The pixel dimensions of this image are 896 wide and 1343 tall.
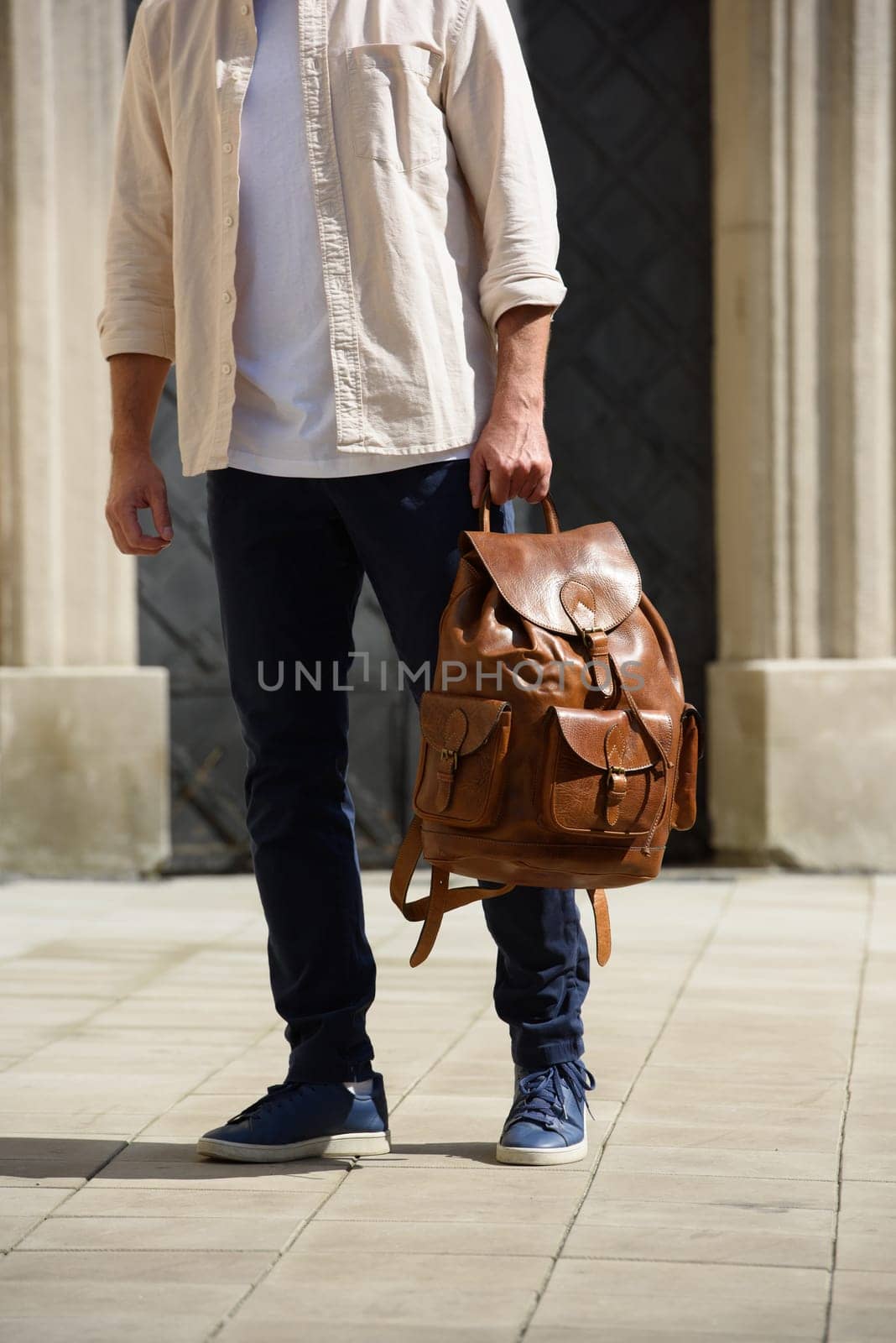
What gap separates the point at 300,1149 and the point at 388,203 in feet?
4.61

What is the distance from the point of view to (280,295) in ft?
9.02

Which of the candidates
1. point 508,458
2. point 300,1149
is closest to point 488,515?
point 508,458

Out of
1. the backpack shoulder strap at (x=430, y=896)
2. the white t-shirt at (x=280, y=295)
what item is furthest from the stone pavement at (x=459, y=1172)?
the white t-shirt at (x=280, y=295)

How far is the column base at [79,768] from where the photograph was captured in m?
6.04

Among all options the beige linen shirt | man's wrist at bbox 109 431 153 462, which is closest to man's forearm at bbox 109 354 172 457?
man's wrist at bbox 109 431 153 462

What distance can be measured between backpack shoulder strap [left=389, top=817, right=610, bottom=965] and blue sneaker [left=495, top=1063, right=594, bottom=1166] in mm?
250

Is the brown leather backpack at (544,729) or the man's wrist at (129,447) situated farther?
the man's wrist at (129,447)

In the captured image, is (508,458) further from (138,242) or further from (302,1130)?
(302,1130)

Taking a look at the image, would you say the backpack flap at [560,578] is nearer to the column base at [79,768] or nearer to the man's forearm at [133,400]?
the man's forearm at [133,400]

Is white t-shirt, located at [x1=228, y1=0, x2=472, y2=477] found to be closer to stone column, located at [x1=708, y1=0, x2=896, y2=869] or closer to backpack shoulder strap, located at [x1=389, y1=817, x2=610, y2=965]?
backpack shoulder strap, located at [x1=389, y1=817, x2=610, y2=965]

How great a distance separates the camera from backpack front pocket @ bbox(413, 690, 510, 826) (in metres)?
2.52

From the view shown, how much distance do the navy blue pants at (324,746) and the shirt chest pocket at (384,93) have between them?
477mm

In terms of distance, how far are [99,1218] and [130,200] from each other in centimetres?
154

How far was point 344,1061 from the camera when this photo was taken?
2.82 m
